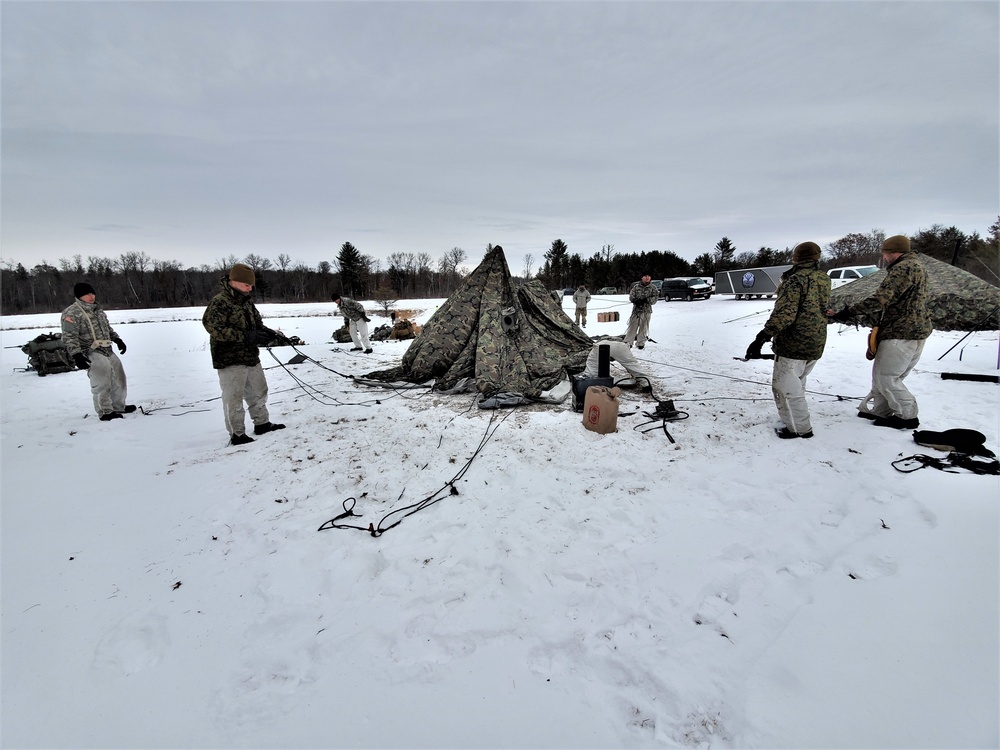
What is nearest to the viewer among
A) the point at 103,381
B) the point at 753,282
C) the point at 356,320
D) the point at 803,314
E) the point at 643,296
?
the point at 803,314

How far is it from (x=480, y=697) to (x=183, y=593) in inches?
80.9

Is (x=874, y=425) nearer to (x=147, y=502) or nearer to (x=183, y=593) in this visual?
(x=183, y=593)

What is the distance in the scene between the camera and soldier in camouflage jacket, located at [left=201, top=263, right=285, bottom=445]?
4.46 m

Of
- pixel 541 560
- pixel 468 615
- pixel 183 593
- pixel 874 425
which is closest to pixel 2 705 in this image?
pixel 183 593

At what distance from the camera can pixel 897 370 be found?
4.33 metres

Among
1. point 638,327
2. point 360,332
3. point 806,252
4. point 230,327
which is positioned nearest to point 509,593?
point 230,327

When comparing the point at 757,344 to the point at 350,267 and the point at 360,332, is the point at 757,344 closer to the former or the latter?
the point at 360,332

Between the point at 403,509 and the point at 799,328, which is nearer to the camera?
the point at 403,509

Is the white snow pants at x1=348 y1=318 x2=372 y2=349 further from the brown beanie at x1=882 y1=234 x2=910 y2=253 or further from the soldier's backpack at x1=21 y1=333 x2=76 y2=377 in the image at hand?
the brown beanie at x1=882 y1=234 x2=910 y2=253

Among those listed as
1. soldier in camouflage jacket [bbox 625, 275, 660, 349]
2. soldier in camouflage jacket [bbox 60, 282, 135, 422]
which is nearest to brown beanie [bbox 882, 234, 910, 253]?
soldier in camouflage jacket [bbox 625, 275, 660, 349]

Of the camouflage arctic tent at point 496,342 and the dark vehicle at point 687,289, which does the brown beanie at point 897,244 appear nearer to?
the camouflage arctic tent at point 496,342

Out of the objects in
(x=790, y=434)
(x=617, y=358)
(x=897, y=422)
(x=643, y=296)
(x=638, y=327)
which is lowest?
(x=790, y=434)

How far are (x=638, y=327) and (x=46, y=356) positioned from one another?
45.6 feet

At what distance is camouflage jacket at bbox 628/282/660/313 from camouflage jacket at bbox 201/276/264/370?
25.6ft
